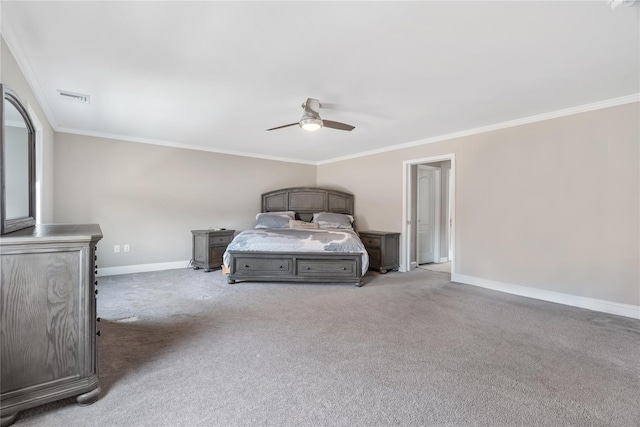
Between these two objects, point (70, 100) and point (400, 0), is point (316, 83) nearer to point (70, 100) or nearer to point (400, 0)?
point (400, 0)

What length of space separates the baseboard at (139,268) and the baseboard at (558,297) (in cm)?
479

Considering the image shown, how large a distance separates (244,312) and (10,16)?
2.93m

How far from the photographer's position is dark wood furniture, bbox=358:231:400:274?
5379 millimetres

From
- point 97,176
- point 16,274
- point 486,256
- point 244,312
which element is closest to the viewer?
point 16,274

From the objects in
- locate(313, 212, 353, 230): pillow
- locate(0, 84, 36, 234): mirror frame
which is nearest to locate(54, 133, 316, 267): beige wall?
locate(313, 212, 353, 230): pillow

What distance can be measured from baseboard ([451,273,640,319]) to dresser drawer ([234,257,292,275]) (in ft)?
8.72

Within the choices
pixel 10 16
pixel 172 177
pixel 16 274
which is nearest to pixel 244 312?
pixel 16 274

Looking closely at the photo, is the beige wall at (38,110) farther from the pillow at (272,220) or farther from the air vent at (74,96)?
the pillow at (272,220)

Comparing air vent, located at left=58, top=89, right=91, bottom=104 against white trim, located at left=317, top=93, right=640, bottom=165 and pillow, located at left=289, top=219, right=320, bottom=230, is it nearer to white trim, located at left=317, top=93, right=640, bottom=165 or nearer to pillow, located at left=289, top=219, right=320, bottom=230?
pillow, located at left=289, top=219, right=320, bottom=230

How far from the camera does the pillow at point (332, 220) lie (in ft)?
19.7

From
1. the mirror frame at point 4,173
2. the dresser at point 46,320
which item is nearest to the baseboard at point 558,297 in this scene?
the dresser at point 46,320

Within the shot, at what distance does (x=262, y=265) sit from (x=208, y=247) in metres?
1.25

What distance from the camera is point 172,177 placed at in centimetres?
545

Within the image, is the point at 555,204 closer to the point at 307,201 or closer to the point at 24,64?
the point at 307,201
